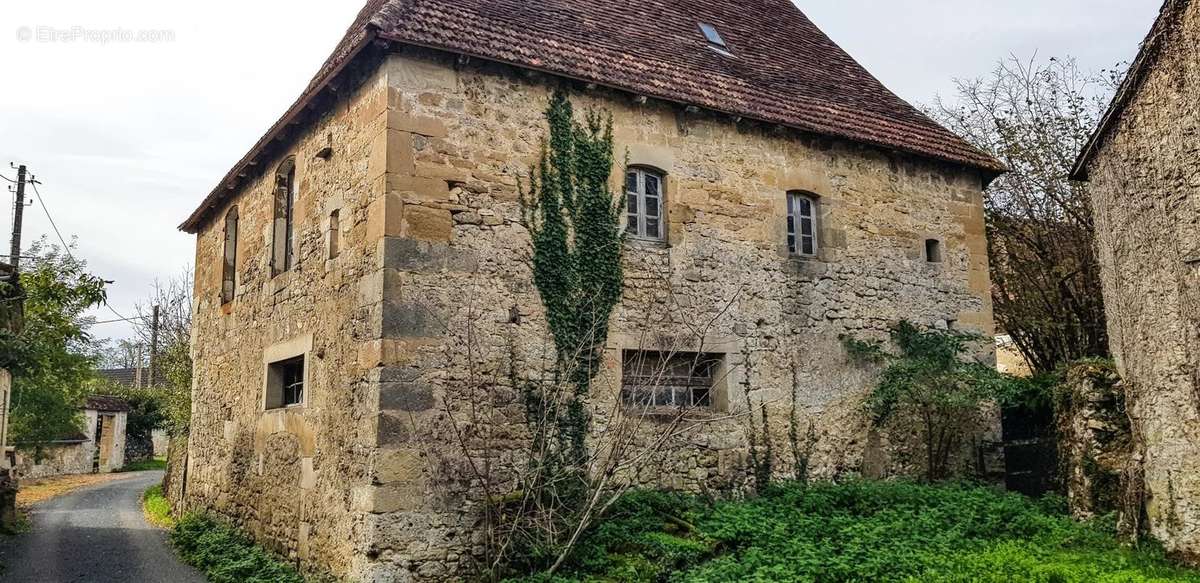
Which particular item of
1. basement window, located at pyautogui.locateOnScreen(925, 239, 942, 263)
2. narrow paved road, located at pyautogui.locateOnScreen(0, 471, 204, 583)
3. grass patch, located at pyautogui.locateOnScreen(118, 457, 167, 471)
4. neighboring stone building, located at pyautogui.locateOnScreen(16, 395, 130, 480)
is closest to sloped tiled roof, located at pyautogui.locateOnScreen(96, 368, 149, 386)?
grass patch, located at pyautogui.locateOnScreen(118, 457, 167, 471)

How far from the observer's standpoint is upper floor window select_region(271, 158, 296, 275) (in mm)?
11406

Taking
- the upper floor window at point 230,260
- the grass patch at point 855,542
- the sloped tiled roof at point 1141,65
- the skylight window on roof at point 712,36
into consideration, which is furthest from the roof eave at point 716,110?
the upper floor window at point 230,260

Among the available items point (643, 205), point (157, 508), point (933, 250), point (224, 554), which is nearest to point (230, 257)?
point (224, 554)

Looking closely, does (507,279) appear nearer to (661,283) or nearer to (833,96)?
(661,283)

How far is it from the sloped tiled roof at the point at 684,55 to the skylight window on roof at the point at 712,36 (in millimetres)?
122

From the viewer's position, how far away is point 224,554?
1073 cm

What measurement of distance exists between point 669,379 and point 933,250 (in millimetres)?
4610

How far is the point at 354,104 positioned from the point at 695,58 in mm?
4336

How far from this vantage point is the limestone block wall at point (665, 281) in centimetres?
839

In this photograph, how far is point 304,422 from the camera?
9805 millimetres

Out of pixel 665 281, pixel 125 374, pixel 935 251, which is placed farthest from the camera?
pixel 125 374

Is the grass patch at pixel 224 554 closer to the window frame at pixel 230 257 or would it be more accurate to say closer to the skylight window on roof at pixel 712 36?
the window frame at pixel 230 257

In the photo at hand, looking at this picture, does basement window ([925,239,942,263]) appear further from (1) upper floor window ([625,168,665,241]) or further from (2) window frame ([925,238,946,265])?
(1) upper floor window ([625,168,665,241])

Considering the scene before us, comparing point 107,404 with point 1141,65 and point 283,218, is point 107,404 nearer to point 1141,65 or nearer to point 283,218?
point 283,218
